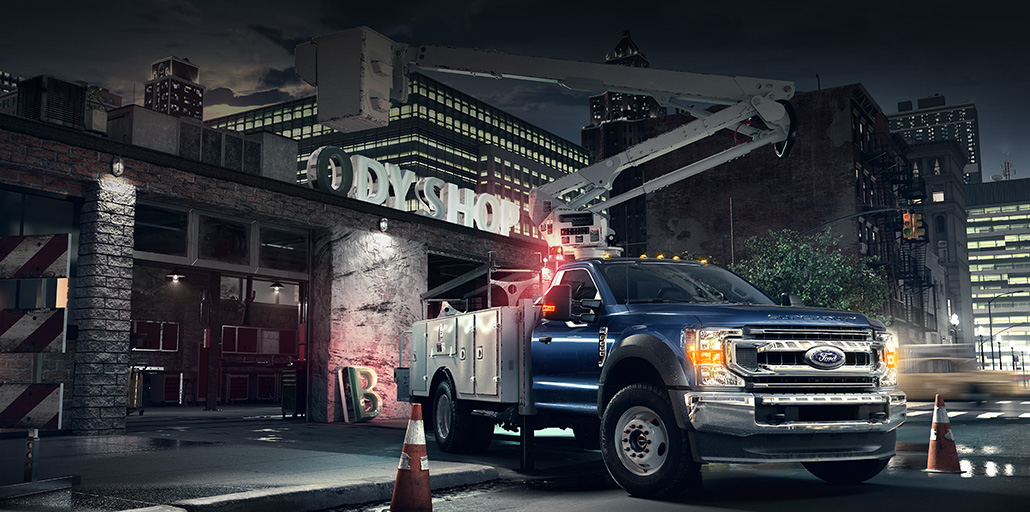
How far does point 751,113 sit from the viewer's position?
18500 mm

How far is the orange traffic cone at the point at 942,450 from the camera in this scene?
8.90 metres

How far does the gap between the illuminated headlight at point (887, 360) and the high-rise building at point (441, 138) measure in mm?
89288

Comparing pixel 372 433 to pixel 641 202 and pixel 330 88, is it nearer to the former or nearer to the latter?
pixel 330 88

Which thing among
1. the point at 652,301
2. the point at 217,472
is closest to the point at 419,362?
the point at 217,472

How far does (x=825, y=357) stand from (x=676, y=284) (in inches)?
83.8

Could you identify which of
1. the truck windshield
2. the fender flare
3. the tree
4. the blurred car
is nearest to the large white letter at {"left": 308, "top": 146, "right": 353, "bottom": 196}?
the truck windshield

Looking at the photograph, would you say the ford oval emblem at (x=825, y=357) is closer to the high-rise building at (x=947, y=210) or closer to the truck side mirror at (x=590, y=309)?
the truck side mirror at (x=590, y=309)

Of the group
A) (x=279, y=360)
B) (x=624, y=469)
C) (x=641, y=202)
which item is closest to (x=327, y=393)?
(x=624, y=469)

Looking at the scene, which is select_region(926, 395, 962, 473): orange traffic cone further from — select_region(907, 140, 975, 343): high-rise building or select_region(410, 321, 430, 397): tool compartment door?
select_region(907, 140, 975, 343): high-rise building

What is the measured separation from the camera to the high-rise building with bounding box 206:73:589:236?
105 metres

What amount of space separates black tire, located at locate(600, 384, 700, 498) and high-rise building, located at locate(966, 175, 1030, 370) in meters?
188

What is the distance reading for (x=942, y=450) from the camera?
8953mm

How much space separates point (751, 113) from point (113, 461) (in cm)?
1387

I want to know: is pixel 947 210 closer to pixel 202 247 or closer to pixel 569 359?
pixel 202 247
